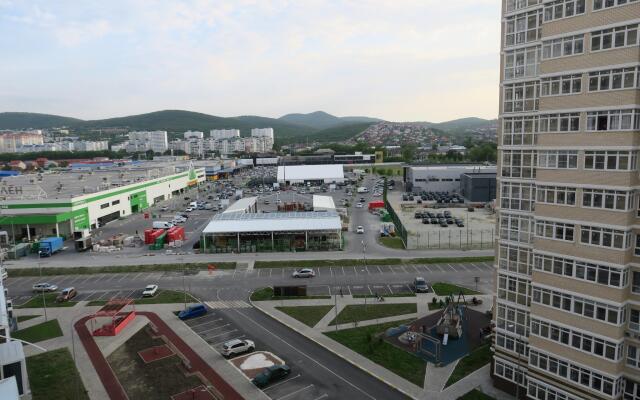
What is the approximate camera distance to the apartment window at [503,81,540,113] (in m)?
21.1

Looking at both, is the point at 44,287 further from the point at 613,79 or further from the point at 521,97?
the point at 613,79

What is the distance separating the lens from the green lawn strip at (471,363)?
998 inches

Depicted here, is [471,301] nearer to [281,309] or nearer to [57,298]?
[281,309]

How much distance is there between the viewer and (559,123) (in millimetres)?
19156

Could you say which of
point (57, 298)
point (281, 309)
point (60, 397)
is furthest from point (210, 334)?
point (57, 298)

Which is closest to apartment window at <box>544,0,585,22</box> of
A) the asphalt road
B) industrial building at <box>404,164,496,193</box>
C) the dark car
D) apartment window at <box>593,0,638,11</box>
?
apartment window at <box>593,0,638,11</box>

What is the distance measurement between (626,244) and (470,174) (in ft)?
249

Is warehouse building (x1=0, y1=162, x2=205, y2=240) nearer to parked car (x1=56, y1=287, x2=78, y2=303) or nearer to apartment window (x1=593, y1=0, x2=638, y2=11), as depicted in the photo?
parked car (x1=56, y1=287, x2=78, y2=303)

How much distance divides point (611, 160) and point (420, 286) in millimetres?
23824

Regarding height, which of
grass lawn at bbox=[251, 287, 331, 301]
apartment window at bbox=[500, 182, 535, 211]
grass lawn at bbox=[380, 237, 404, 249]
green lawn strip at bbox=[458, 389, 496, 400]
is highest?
apartment window at bbox=[500, 182, 535, 211]

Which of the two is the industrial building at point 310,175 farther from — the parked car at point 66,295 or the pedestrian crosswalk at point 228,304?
the pedestrian crosswalk at point 228,304

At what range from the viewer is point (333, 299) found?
122 ft

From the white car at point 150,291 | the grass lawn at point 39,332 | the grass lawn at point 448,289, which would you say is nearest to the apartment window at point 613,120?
the grass lawn at point 448,289

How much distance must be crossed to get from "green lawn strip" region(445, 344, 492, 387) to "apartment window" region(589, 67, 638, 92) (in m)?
17.1
